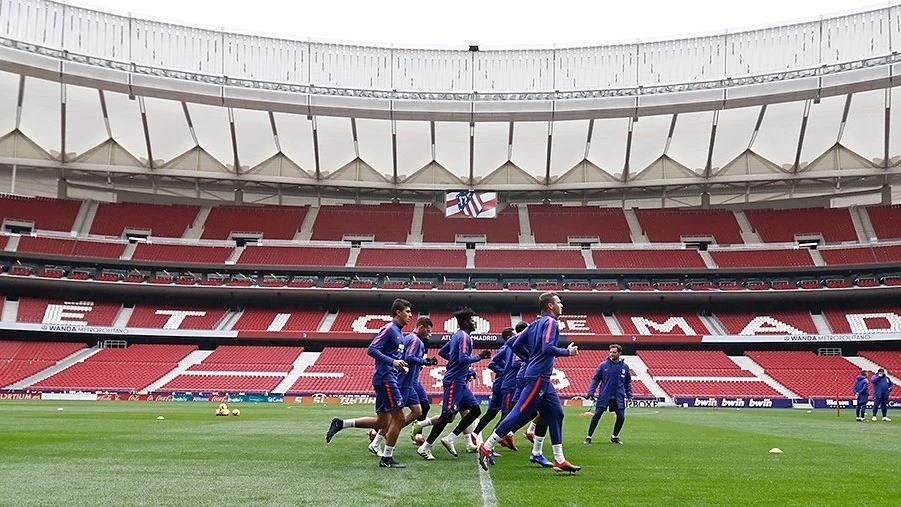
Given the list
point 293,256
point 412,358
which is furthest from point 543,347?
point 293,256

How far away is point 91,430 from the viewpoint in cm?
1650

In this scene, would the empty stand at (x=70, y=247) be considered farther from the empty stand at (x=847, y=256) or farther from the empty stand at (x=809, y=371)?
the empty stand at (x=847, y=256)

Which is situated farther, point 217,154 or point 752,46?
point 217,154

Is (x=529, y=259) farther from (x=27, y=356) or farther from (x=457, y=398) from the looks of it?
(x=457, y=398)

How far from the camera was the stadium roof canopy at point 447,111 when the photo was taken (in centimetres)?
4262

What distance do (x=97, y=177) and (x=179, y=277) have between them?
10383mm

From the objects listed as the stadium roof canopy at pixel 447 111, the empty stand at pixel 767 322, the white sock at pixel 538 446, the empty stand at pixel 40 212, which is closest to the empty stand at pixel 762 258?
the empty stand at pixel 767 322

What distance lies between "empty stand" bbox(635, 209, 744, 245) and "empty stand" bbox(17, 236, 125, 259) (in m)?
35.6

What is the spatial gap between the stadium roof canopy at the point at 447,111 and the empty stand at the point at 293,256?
4.51 meters

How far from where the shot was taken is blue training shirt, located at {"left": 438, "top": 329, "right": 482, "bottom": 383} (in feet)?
38.7

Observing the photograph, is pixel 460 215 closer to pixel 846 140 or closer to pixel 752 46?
pixel 752 46

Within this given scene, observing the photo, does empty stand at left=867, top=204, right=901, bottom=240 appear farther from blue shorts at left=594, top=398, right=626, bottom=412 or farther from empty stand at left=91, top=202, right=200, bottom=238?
empty stand at left=91, top=202, right=200, bottom=238

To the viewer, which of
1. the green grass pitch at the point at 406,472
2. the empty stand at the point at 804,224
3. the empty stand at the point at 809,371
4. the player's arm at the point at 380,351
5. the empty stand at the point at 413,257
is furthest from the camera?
the empty stand at the point at 413,257

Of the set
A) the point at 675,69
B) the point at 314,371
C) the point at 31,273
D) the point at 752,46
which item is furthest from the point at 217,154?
the point at 752,46
